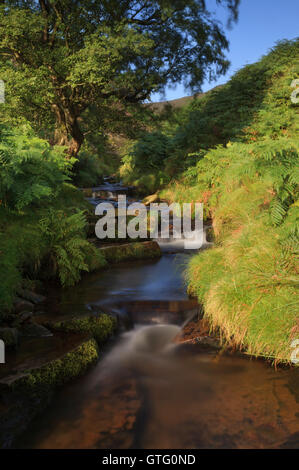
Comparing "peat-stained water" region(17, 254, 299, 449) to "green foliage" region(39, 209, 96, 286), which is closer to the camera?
"peat-stained water" region(17, 254, 299, 449)

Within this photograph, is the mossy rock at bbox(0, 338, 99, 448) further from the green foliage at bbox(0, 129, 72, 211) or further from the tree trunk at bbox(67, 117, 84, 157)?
the tree trunk at bbox(67, 117, 84, 157)

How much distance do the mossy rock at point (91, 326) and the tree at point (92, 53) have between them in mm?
9461

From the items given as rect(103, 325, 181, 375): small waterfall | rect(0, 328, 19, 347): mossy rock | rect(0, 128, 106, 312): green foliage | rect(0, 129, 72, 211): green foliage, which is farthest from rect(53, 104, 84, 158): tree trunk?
rect(0, 328, 19, 347): mossy rock

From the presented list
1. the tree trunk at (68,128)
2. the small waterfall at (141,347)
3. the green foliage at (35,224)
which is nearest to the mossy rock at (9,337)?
the small waterfall at (141,347)

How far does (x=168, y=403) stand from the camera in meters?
3.70

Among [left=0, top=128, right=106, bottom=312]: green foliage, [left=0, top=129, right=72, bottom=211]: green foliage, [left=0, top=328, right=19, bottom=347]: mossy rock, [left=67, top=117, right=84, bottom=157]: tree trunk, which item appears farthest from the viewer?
[left=67, top=117, right=84, bottom=157]: tree trunk

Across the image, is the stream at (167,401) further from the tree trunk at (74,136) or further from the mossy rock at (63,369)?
the tree trunk at (74,136)

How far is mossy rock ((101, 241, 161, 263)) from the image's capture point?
839 centimetres

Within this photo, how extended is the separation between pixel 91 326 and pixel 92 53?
1014 cm

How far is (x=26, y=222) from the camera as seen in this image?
6.75 m

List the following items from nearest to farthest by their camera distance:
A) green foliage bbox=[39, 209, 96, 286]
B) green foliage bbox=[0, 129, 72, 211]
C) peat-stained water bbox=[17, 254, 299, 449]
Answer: peat-stained water bbox=[17, 254, 299, 449] < green foliage bbox=[0, 129, 72, 211] < green foliage bbox=[39, 209, 96, 286]

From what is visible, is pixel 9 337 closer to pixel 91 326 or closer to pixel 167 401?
pixel 91 326

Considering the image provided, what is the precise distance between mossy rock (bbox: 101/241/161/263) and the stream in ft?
9.43

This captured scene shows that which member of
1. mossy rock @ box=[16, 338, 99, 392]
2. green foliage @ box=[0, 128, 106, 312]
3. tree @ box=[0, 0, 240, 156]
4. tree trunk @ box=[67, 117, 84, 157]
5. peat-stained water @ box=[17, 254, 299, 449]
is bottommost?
peat-stained water @ box=[17, 254, 299, 449]
